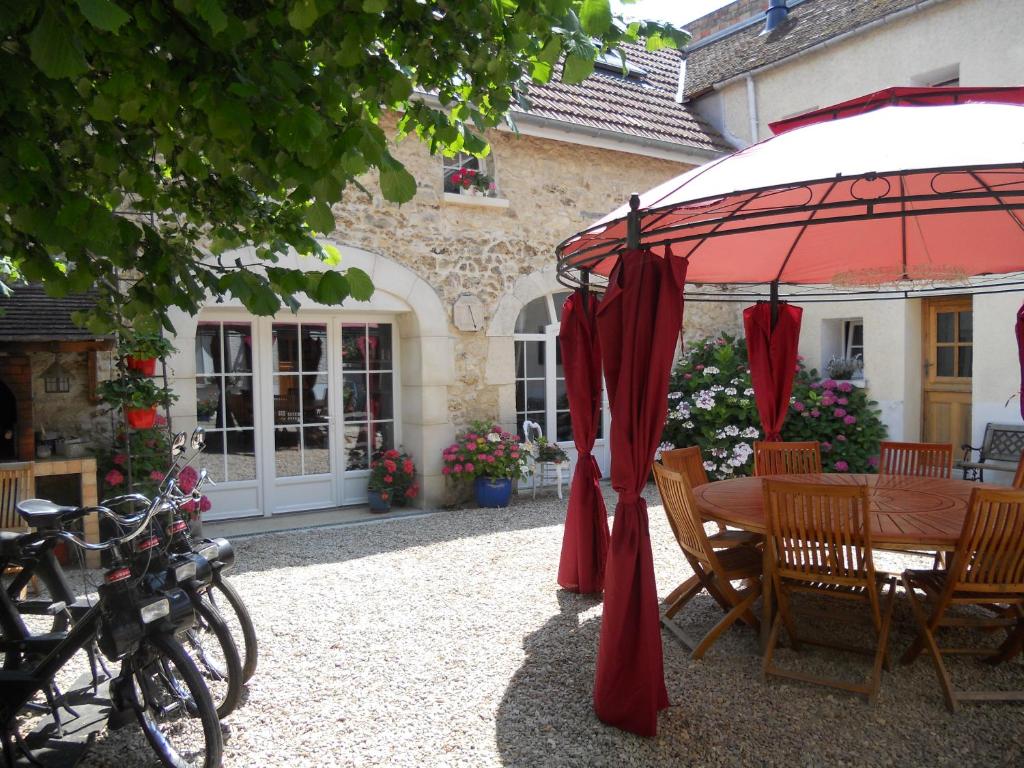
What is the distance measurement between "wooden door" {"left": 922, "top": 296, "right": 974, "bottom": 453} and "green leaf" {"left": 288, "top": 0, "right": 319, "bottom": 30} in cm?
786

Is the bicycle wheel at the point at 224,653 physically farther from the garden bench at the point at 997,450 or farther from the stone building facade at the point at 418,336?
the garden bench at the point at 997,450

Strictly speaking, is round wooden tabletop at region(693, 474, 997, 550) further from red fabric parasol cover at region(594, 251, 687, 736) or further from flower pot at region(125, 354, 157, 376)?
flower pot at region(125, 354, 157, 376)

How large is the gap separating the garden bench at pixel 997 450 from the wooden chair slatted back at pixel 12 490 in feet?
26.0

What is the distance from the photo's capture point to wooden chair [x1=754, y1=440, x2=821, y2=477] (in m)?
5.38

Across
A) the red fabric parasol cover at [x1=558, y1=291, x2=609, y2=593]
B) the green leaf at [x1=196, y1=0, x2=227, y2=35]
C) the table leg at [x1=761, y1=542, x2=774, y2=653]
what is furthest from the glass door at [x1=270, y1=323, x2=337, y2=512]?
the green leaf at [x1=196, y1=0, x2=227, y2=35]

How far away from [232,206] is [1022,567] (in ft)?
12.0

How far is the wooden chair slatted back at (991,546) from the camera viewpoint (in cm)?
309

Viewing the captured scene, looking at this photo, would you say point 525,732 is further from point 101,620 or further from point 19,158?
point 19,158

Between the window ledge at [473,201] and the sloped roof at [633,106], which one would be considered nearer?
the window ledge at [473,201]

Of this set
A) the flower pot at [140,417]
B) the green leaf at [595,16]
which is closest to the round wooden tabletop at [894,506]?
the green leaf at [595,16]

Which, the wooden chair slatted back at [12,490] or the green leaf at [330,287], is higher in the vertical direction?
the green leaf at [330,287]

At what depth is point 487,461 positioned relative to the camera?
7160 millimetres

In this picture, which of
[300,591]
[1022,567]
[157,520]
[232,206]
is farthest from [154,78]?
[1022,567]

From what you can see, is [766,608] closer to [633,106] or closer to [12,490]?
[12,490]
